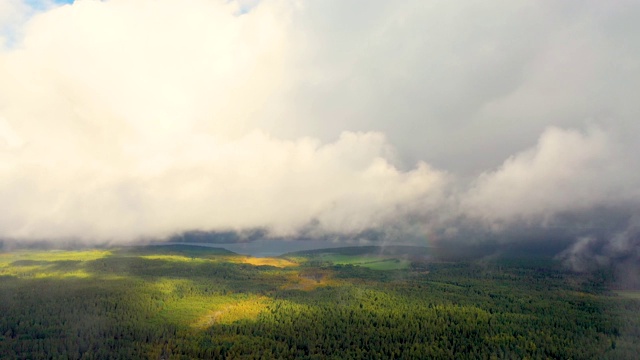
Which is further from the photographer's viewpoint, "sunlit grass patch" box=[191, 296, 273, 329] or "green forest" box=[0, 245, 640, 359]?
"sunlit grass patch" box=[191, 296, 273, 329]

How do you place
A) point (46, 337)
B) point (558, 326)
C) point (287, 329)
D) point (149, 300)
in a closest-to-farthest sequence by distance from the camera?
point (46, 337), point (287, 329), point (558, 326), point (149, 300)

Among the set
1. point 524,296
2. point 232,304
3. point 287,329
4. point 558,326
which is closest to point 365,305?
point 287,329

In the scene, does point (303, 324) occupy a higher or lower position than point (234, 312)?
lower

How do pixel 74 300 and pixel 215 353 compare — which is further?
pixel 74 300

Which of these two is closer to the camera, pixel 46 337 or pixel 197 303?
pixel 46 337

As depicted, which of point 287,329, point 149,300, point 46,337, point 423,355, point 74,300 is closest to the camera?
point 423,355

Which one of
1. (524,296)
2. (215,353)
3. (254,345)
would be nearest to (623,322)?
(524,296)

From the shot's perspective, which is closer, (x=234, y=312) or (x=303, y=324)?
(x=303, y=324)

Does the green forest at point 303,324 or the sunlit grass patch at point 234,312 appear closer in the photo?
the green forest at point 303,324

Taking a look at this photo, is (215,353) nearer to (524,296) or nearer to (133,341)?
(133,341)

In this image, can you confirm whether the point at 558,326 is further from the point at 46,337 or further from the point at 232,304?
the point at 46,337
